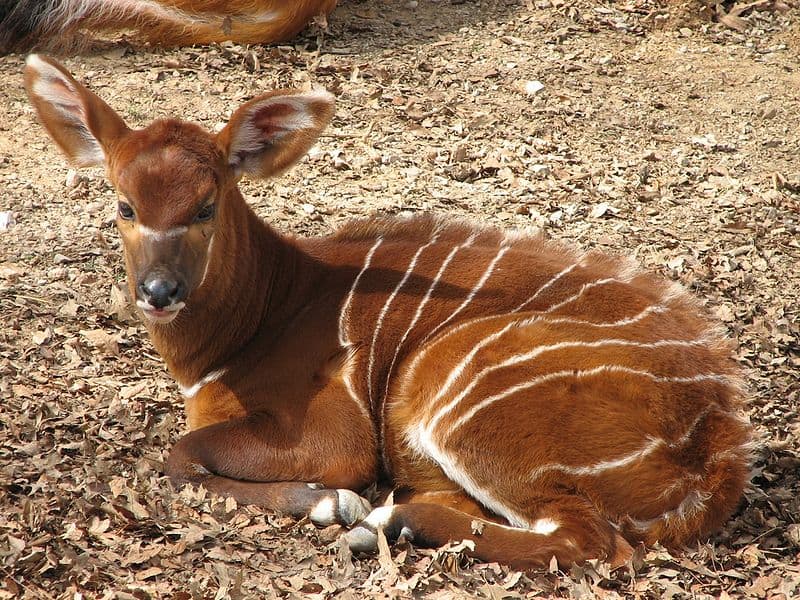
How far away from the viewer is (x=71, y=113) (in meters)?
4.95

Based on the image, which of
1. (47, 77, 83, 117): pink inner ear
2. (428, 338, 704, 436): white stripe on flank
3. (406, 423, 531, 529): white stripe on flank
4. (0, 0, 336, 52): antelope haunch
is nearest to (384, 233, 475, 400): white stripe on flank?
(406, 423, 531, 529): white stripe on flank

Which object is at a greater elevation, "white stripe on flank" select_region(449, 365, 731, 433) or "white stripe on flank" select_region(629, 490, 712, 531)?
"white stripe on flank" select_region(449, 365, 731, 433)

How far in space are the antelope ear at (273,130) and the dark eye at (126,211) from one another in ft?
1.70

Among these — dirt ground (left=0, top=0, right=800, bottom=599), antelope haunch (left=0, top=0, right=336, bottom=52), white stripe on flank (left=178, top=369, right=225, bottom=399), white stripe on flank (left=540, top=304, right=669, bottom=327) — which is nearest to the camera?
dirt ground (left=0, top=0, right=800, bottom=599)

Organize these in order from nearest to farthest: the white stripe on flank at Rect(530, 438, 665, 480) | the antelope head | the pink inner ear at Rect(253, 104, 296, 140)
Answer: the white stripe on flank at Rect(530, 438, 665, 480), the antelope head, the pink inner ear at Rect(253, 104, 296, 140)

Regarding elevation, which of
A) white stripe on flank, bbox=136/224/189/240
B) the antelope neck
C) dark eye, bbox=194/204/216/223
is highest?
dark eye, bbox=194/204/216/223

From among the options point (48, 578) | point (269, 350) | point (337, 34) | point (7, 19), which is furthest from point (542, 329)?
point (7, 19)

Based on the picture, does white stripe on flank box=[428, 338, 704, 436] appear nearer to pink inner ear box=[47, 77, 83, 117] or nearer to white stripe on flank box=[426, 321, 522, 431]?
white stripe on flank box=[426, 321, 522, 431]

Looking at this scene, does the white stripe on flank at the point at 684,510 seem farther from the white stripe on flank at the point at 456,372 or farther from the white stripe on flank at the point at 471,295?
the white stripe on flank at the point at 471,295

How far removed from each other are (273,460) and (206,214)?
1121mm

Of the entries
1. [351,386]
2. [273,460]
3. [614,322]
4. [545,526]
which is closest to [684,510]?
[545,526]

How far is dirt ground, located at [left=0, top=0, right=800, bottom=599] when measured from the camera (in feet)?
13.9

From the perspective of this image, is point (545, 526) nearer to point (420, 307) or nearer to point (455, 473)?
point (455, 473)

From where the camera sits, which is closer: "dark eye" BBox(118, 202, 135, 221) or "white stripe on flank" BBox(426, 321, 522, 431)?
"dark eye" BBox(118, 202, 135, 221)
